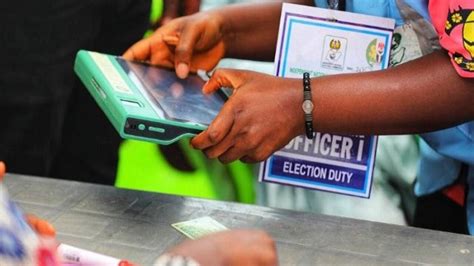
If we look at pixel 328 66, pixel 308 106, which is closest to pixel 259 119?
pixel 308 106

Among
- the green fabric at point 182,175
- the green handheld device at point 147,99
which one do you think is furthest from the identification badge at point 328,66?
the green fabric at point 182,175

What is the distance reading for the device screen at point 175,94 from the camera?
1.40 metres

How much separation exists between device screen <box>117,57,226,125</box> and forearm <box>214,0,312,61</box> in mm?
139

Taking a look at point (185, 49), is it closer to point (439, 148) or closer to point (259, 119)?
point (259, 119)

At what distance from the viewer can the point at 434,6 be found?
133 centimetres

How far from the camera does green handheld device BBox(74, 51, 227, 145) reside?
1.33 meters

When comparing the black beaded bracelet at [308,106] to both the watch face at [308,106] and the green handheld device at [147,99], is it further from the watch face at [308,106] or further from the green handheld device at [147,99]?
the green handheld device at [147,99]

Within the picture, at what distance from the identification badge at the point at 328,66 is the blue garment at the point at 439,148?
0.12 ft

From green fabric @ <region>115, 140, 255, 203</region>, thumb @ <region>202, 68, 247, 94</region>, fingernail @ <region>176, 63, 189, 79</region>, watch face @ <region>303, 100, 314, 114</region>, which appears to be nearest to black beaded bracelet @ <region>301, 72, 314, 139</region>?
watch face @ <region>303, 100, 314, 114</region>

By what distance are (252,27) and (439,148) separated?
0.40m

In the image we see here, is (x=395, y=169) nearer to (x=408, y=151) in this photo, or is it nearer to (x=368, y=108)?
(x=408, y=151)

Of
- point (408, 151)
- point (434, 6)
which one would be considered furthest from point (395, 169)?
point (434, 6)

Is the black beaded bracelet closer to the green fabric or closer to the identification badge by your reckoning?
the identification badge

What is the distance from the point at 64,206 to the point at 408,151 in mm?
1185
